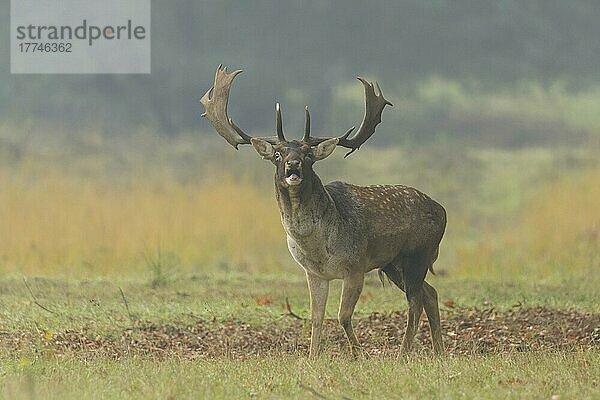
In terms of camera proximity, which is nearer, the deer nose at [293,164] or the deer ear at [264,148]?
the deer nose at [293,164]

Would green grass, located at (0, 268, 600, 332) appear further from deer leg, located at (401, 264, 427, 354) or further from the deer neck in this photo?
the deer neck

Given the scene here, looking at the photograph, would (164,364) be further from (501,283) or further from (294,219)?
(501,283)

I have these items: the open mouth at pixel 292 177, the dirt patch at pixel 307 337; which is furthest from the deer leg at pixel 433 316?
the open mouth at pixel 292 177

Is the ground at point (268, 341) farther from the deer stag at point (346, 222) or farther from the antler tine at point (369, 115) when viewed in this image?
the antler tine at point (369, 115)

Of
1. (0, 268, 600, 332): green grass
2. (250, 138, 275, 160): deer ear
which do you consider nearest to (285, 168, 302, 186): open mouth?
(250, 138, 275, 160): deer ear

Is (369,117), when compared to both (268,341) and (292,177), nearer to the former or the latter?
(292,177)

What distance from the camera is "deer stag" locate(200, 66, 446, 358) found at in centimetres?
1174

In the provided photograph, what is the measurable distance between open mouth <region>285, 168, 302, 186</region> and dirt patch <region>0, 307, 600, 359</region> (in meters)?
2.39

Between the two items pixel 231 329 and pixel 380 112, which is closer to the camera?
pixel 380 112

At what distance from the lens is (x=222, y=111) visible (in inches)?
504

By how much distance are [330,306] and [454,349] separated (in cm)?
459

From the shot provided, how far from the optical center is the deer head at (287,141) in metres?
11.5

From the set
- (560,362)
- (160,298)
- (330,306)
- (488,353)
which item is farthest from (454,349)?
(160,298)

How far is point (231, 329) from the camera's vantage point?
15.6 meters
